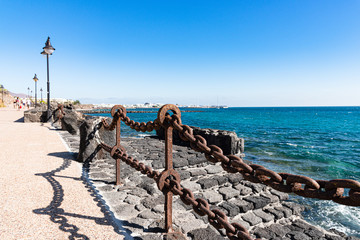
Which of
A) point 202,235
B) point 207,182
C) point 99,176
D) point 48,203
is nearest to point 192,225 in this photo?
point 202,235

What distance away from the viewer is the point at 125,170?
4.59 metres

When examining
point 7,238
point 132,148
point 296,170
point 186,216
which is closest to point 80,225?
point 7,238

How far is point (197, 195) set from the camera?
13.4 ft

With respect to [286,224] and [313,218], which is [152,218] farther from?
[313,218]

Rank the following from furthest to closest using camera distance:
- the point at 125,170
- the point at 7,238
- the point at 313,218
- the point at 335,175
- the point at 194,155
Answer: the point at 335,175 → the point at 194,155 → the point at 313,218 → the point at 125,170 → the point at 7,238

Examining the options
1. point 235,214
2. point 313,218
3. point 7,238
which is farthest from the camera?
point 313,218

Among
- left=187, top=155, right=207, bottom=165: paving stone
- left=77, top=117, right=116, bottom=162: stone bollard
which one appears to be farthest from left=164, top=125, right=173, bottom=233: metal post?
left=77, top=117, right=116, bottom=162: stone bollard

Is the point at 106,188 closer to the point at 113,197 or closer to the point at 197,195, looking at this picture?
the point at 113,197

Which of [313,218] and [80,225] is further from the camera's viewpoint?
[313,218]

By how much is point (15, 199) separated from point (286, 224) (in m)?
4.76

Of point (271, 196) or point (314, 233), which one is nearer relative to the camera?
point (314, 233)

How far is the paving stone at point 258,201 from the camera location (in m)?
4.14

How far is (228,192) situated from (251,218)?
2.15ft

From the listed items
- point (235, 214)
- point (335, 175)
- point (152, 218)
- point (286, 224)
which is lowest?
point (335, 175)
